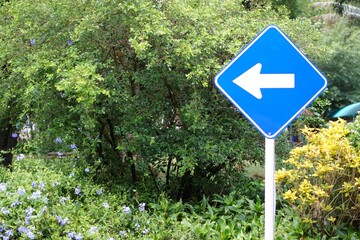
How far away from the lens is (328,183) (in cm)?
470

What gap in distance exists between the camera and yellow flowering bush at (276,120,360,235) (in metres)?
4.59

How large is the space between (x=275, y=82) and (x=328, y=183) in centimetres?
196

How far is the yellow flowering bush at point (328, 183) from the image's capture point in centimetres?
459

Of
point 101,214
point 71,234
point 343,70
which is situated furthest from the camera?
point 343,70

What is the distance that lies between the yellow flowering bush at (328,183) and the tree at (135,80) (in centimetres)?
110

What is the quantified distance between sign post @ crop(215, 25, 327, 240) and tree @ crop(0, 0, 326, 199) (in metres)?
2.09

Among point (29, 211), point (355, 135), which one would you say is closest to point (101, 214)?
point (29, 211)

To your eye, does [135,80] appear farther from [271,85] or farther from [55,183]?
[271,85]

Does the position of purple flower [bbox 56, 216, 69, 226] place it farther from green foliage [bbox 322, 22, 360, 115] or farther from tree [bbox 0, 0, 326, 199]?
green foliage [bbox 322, 22, 360, 115]

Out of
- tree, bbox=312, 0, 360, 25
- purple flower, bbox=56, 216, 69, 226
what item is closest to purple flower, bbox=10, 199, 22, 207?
purple flower, bbox=56, 216, 69, 226

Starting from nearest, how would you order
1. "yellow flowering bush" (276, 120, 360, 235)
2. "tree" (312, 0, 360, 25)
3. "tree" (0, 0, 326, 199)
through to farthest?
"yellow flowering bush" (276, 120, 360, 235)
"tree" (0, 0, 326, 199)
"tree" (312, 0, 360, 25)

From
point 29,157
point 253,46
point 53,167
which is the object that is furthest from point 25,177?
point 253,46

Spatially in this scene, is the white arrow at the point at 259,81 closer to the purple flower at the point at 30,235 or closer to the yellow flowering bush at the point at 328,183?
the yellow flowering bush at the point at 328,183

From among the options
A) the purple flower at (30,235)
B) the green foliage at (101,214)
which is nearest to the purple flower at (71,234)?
the green foliage at (101,214)
